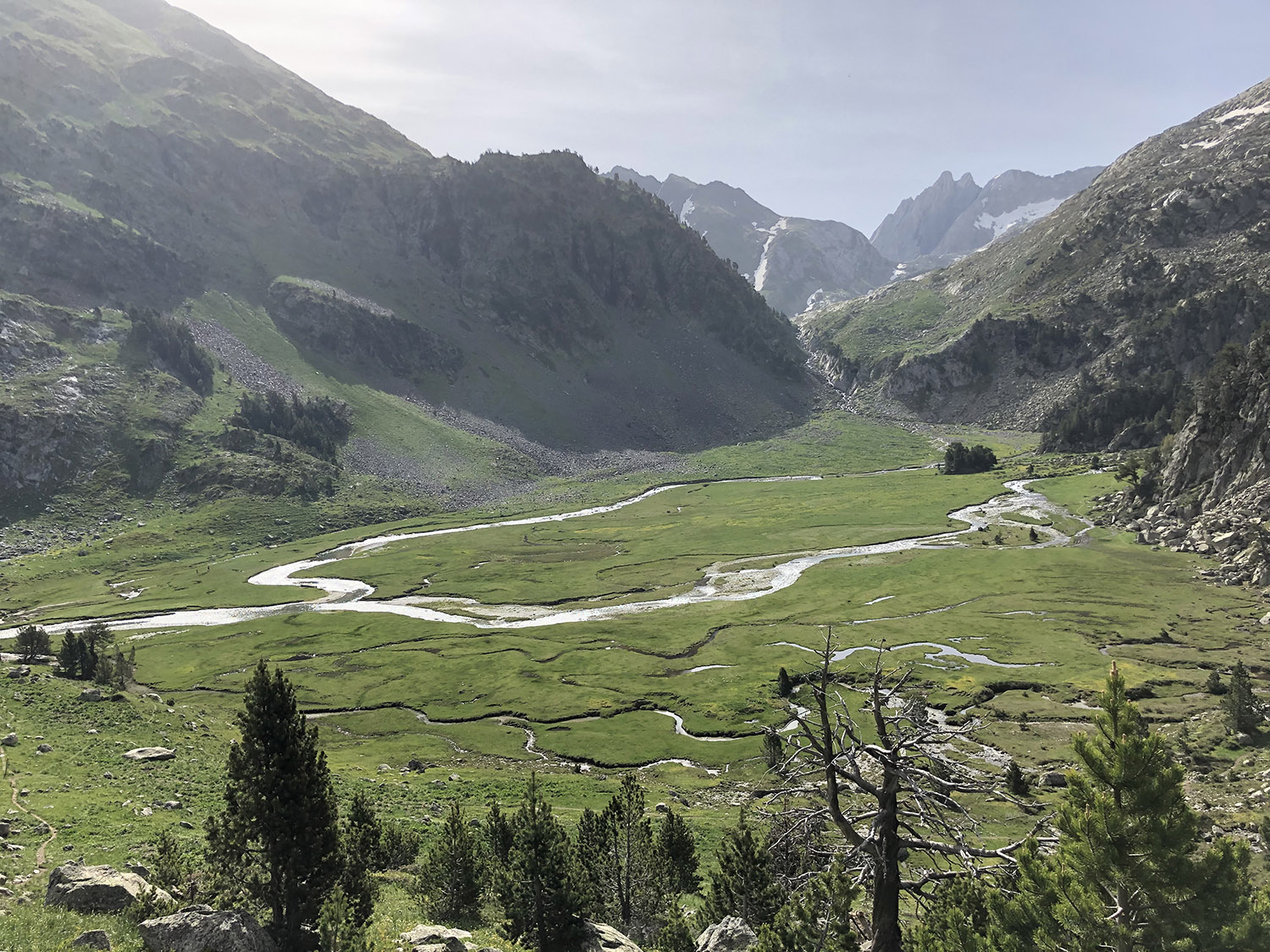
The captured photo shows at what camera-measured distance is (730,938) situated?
18391 mm

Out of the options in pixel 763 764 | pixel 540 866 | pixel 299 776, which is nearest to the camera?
pixel 299 776

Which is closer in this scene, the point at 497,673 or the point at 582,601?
the point at 497,673

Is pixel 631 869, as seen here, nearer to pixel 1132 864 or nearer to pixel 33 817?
pixel 1132 864

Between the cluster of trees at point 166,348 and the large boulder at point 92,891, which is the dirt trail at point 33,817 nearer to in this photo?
the large boulder at point 92,891

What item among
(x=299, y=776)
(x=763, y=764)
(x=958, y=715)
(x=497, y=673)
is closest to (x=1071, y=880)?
(x=299, y=776)

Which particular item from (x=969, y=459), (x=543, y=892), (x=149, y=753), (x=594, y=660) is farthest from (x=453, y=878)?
(x=969, y=459)

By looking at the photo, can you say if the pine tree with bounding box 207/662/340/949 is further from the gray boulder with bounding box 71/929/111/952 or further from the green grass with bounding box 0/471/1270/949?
the green grass with bounding box 0/471/1270/949

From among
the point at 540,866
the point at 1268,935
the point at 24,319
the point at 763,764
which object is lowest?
the point at 763,764

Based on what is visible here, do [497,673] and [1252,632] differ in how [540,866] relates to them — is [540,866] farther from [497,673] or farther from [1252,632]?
[1252,632]

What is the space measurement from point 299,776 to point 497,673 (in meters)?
63.6

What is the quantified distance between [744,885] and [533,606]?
9108 cm

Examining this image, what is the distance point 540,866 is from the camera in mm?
22312

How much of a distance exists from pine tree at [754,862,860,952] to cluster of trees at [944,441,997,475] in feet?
662

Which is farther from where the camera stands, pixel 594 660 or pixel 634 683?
pixel 594 660
